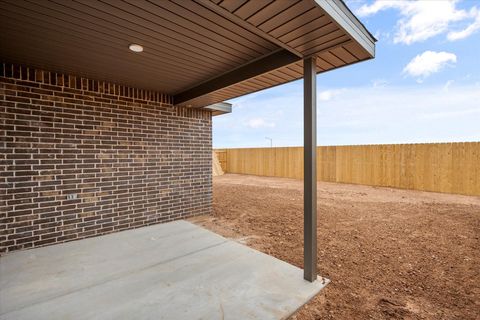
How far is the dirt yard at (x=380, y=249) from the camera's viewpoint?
1970 millimetres

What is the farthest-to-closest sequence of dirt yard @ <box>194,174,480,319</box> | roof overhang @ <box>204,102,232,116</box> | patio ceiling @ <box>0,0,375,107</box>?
roof overhang @ <box>204,102,232,116</box> → dirt yard @ <box>194,174,480,319</box> → patio ceiling @ <box>0,0,375,107</box>

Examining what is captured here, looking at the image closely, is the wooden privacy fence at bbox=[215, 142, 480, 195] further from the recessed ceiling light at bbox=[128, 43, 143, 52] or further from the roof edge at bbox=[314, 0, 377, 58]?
the recessed ceiling light at bbox=[128, 43, 143, 52]

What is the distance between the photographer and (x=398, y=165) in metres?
9.06

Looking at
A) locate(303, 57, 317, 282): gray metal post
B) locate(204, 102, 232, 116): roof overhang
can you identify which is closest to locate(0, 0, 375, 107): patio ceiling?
locate(303, 57, 317, 282): gray metal post

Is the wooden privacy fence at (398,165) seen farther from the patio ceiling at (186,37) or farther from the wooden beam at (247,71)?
the wooden beam at (247,71)

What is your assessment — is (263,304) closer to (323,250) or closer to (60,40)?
(323,250)

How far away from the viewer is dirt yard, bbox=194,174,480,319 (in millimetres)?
1970

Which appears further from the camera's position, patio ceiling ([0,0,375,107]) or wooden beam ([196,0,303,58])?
patio ceiling ([0,0,375,107])

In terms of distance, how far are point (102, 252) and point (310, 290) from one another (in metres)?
2.69

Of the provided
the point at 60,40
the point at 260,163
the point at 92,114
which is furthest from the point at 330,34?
the point at 260,163

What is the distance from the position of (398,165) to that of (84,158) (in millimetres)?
10657

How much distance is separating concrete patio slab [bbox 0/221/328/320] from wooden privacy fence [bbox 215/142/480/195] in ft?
28.9

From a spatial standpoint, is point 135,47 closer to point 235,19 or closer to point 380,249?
point 235,19

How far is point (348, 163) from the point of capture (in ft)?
34.8
